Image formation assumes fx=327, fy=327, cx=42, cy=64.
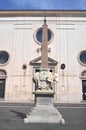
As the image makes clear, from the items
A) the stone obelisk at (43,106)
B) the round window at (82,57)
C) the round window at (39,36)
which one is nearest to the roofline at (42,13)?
the round window at (39,36)

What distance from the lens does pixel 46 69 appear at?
1346 cm

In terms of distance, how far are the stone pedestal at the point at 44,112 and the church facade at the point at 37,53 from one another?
14.5m

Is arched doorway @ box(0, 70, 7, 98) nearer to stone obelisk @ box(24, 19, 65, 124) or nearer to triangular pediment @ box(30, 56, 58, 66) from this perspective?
triangular pediment @ box(30, 56, 58, 66)

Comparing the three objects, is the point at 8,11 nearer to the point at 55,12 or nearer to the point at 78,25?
the point at 55,12

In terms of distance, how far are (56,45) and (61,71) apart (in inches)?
95.0

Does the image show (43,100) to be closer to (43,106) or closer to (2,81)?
(43,106)

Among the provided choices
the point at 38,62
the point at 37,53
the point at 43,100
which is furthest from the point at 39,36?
the point at 43,100

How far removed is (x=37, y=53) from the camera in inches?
1132

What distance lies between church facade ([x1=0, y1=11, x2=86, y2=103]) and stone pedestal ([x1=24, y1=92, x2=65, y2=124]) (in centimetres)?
1445

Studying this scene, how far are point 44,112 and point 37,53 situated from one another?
16.3m

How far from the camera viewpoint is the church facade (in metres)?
28.0

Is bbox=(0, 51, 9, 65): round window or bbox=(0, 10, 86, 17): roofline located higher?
bbox=(0, 10, 86, 17): roofline

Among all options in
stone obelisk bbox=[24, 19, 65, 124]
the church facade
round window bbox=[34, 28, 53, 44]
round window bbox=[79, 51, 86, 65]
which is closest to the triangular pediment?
the church facade

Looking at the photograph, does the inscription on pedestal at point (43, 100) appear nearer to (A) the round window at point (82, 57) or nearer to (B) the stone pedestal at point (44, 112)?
(B) the stone pedestal at point (44, 112)
